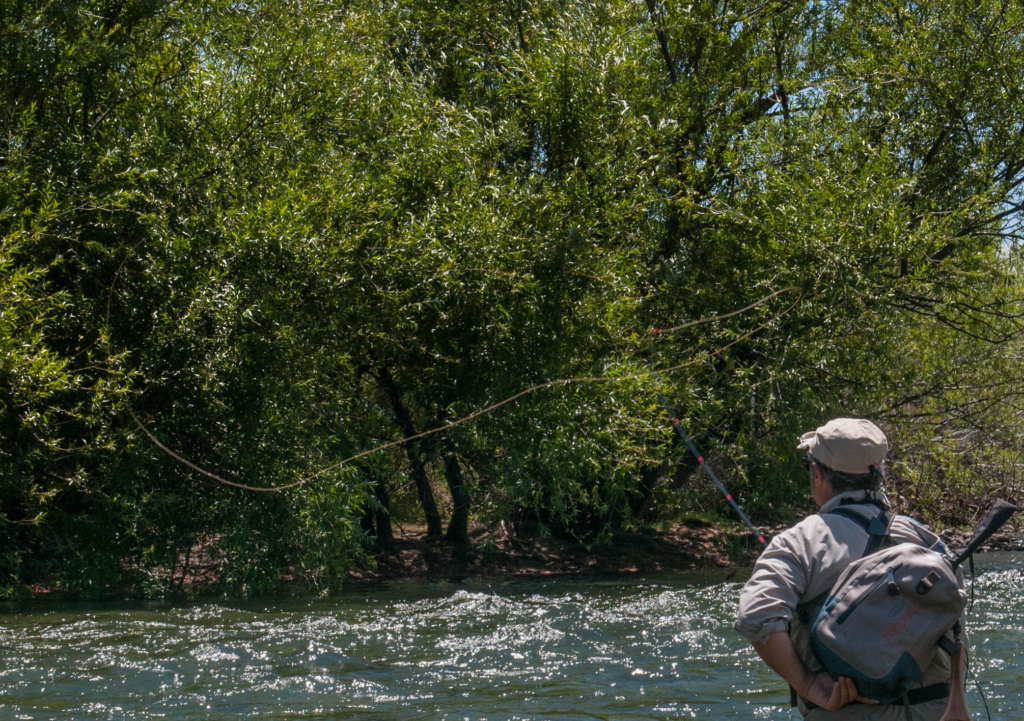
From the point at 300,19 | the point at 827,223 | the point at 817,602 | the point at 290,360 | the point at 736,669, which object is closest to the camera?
the point at 817,602

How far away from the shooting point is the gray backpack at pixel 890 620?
2693 mm

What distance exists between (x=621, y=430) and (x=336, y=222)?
142 inches

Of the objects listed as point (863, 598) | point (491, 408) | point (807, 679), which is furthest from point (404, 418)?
point (863, 598)

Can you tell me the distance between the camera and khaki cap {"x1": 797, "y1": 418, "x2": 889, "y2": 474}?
295 cm

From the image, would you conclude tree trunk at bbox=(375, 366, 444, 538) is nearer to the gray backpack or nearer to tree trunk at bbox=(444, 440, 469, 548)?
tree trunk at bbox=(444, 440, 469, 548)

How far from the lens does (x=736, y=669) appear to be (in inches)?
278

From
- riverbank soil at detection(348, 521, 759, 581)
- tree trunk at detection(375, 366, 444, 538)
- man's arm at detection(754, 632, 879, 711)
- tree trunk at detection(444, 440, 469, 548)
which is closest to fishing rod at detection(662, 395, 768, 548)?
tree trunk at detection(444, 440, 469, 548)

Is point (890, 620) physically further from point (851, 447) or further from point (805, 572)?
point (851, 447)

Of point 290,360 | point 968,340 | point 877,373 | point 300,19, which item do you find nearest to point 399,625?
point 290,360

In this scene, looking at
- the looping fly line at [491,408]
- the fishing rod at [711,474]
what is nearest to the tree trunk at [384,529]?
the looping fly line at [491,408]

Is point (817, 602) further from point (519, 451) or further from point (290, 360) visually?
point (519, 451)

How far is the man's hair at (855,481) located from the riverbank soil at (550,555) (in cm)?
979

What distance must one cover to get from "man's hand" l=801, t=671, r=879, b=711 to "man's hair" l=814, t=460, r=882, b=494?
19.7 inches

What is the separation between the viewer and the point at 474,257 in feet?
34.7
